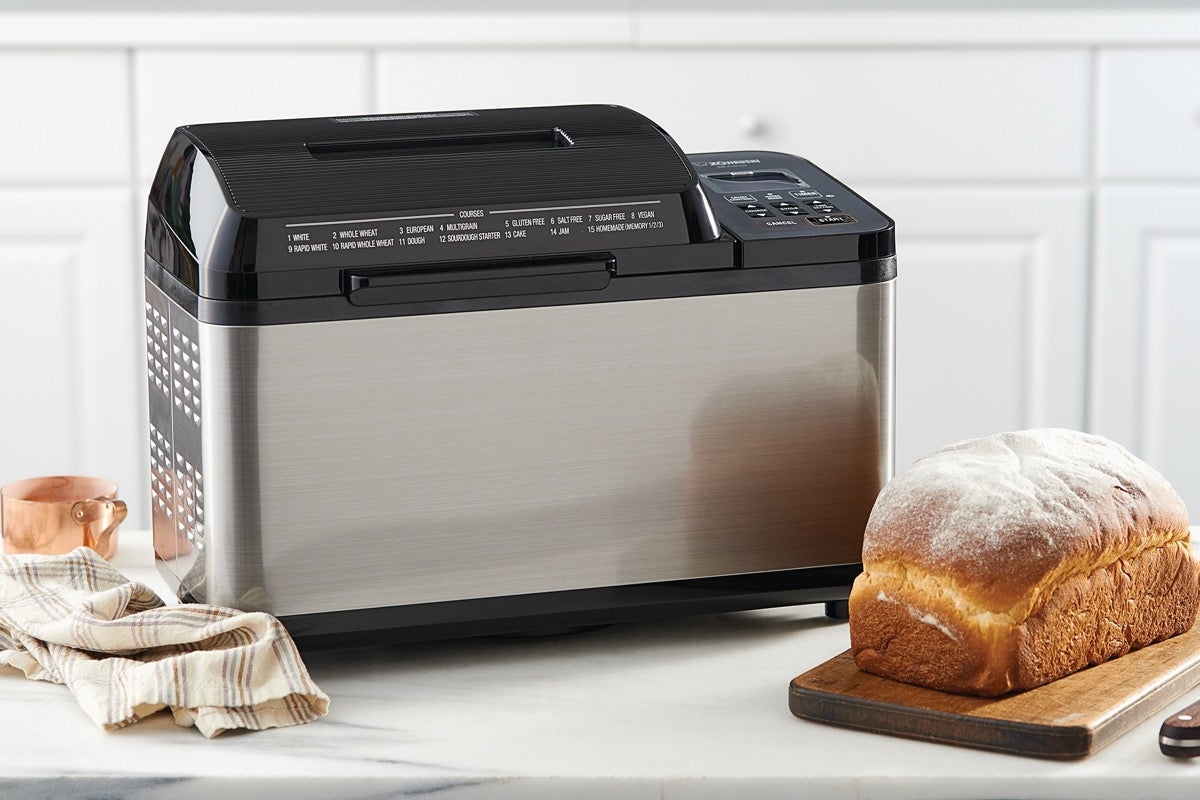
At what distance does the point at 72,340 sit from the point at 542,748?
168 centimetres

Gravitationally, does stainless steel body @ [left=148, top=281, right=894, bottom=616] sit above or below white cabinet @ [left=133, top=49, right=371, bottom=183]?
below

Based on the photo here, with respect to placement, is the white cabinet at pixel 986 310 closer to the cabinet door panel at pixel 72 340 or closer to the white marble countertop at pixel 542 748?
the cabinet door panel at pixel 72 340

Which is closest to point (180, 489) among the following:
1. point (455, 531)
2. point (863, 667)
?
point (455, 531)

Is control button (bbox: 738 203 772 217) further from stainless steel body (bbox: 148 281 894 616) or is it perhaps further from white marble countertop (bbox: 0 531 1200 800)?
white marble countertop (bbox: 0 531 1200 800)

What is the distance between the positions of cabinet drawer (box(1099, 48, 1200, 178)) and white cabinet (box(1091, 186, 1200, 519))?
0.12ft

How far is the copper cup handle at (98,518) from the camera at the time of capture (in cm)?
94

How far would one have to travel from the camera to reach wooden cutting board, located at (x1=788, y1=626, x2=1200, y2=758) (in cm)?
68

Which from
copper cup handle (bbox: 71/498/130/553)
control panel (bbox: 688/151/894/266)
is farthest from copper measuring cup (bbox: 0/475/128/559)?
control panel (bbox: 688/151/894/266)

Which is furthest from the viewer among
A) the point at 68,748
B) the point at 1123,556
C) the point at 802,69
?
the point at 802,69

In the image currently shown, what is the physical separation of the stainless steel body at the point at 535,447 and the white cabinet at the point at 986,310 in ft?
4.36

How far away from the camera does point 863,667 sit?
0.76 meters

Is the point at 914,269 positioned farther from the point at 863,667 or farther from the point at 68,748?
the point at 68,748

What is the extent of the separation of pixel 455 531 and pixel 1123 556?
346mm

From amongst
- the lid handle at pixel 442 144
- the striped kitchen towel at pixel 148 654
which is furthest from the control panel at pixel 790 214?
the striped kitchen towel at pixel 148 654
